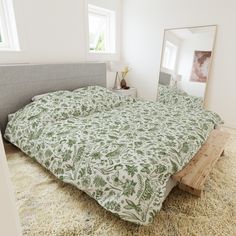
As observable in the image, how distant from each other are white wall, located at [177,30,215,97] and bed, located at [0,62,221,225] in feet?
3.32

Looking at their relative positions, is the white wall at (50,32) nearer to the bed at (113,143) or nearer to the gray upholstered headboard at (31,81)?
the gray upholstered headboard at (31,81)

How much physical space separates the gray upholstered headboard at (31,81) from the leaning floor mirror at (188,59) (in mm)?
1476

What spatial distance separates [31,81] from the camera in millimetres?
2338

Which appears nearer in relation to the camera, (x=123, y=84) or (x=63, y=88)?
(x=63, y=88)

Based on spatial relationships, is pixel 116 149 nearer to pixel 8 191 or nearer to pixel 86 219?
pixel 86 219

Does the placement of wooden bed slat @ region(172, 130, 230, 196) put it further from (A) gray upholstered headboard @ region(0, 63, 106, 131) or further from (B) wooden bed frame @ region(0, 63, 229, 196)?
(A) gray upholstered headboard @ region(0, 63, 106, 131)

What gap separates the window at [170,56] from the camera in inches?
127

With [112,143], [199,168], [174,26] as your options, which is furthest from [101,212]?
[174,26]

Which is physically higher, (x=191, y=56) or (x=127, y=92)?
(x=191, y=56)

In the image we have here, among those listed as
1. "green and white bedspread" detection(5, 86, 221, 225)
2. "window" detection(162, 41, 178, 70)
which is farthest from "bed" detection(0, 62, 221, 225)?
"window" detection(162, 41, 178, 70)

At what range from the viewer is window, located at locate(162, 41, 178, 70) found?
321 centimetres

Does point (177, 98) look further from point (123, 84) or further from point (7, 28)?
point (7, 28)

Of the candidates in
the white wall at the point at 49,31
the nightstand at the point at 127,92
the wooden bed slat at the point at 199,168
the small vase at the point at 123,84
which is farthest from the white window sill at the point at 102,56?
the wooden bed slat at the point at 199,168

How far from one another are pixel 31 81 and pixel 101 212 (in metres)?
1.82
